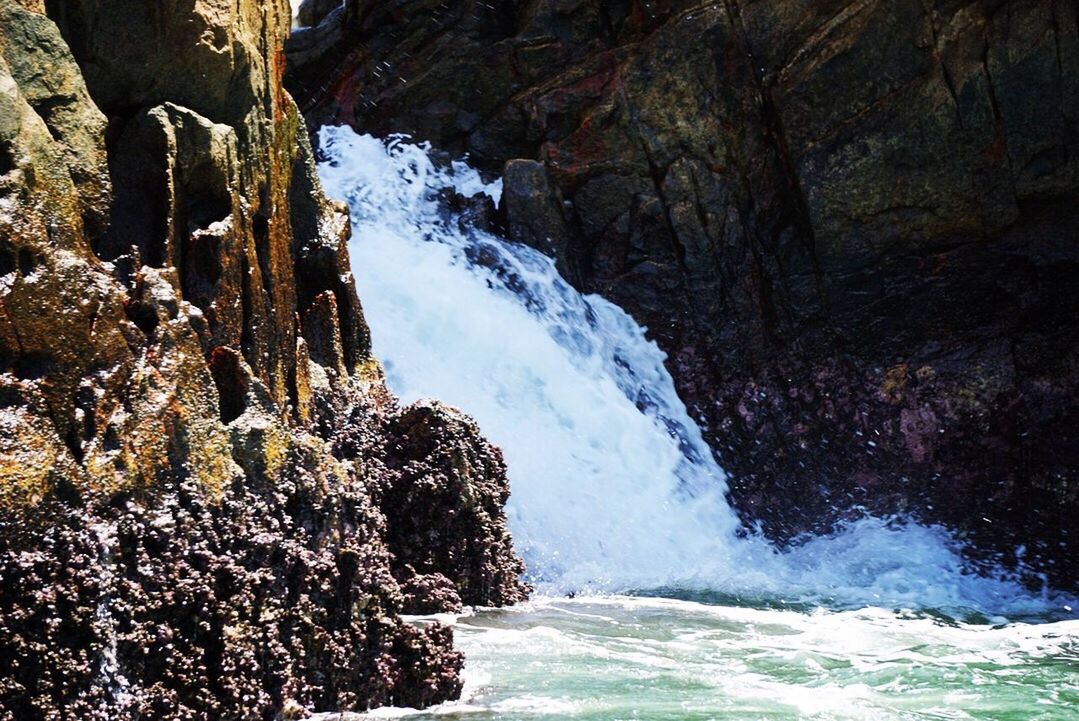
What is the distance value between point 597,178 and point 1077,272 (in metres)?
5.14

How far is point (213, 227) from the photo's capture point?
6293 mm

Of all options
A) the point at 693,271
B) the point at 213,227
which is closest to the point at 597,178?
the point at 693,271

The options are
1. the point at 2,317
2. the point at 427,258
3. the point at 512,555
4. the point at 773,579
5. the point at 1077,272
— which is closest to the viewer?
the point at 2,317

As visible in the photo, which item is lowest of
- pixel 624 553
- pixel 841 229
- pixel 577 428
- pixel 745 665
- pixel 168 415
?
pixel 745 665

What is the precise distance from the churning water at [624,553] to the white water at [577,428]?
23 mm

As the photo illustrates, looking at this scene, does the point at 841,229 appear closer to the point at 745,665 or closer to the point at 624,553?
the point at 624,553

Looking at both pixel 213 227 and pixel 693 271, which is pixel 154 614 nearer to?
pixel 213 227

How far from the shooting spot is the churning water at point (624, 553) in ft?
19.8

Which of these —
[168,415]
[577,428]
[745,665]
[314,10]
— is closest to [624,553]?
[577,428]

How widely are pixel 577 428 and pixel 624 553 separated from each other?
163cm

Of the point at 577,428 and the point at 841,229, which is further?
the point at 841,229

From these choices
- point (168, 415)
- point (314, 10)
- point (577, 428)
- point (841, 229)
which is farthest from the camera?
point (314, 10)

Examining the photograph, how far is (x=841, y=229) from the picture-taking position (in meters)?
12.8

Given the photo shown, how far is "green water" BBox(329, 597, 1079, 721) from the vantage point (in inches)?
215
